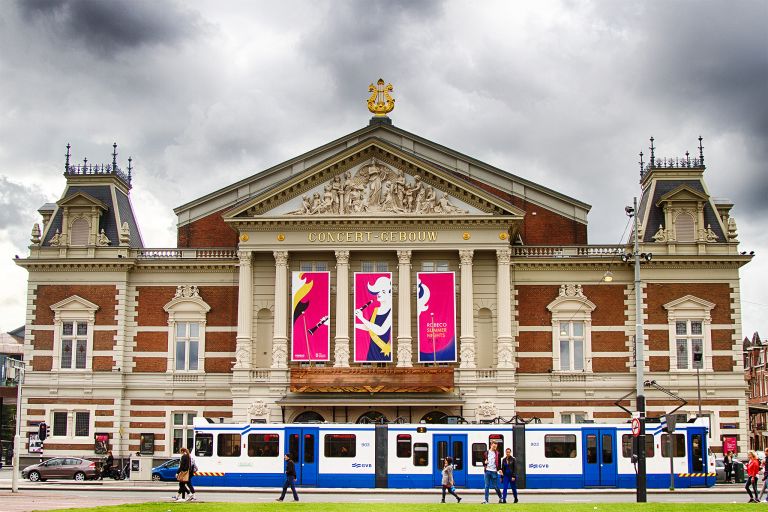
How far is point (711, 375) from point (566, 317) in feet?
29.8

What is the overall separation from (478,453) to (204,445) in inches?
508

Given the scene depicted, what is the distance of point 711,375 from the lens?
6138 cm

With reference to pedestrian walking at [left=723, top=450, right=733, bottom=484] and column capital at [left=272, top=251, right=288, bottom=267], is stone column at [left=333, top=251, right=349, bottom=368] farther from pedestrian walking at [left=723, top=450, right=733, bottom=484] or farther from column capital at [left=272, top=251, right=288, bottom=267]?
pedestrian walking at [left=723, top=450, right=733, bottom=484]

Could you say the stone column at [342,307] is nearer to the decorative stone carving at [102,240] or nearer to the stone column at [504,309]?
the stone column at [504,309]

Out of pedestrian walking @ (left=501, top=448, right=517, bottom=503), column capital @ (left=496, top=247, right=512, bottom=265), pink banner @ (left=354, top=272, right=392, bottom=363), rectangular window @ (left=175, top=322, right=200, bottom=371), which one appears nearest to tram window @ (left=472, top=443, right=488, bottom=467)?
pedestrian walking @ (left=501, top=448, right=517, bottom=503)

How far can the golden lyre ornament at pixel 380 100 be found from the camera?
66125mm

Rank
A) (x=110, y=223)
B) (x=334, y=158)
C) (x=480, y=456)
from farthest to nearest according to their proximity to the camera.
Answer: (x=110, y=223) → (x=334, y=158) → (x=480, y=456)

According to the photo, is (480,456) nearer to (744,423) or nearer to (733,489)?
(733,489)

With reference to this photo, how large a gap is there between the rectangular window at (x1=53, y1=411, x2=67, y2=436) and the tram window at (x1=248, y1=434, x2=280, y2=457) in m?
18.8

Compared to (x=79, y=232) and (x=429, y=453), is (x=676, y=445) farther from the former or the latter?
(x=79, y=232)

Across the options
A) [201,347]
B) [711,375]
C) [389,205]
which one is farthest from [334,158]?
[711,375]

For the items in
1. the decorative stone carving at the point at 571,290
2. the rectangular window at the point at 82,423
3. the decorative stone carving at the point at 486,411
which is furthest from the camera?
the decorative stone carving at the point at 571,290

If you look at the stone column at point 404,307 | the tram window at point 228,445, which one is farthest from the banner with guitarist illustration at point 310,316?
the tram window at point 228,445

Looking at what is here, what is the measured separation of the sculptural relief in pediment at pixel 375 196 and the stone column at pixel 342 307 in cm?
293
